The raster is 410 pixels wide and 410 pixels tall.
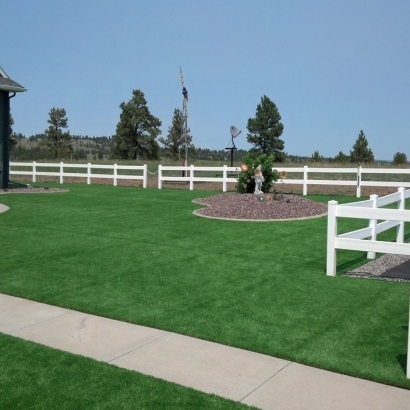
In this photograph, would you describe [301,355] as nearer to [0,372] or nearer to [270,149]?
[0,372]

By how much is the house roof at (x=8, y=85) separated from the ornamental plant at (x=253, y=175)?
1042 cm

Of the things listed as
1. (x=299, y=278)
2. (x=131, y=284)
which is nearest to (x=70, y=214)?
(x=131, y=284)

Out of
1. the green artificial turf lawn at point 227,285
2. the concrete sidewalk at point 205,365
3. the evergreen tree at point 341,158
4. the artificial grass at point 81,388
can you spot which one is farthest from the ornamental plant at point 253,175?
the evergreen tree at point 341,158

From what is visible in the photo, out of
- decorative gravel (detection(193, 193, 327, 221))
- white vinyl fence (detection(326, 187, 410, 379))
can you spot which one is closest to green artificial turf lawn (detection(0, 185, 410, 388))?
white vinyl fence (detection(326, 187, 410, 379))

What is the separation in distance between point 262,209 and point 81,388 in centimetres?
1043

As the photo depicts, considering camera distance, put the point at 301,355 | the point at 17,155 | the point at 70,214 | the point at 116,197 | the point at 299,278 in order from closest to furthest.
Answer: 1. the point at 301,355
2. the point at 299,278
3. the point at 70,214
4. the point at 116,197
5. the point at 17,155

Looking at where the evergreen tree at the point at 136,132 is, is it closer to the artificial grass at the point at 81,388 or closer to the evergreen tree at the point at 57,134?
the evergreen tree at the point at 57,134

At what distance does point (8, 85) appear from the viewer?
21000 mm

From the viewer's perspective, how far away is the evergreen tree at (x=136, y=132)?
171ft

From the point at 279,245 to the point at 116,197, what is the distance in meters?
11.1

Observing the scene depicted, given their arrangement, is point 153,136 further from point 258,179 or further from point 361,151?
point 258,179

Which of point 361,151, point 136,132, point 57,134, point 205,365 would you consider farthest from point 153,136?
point 205,365

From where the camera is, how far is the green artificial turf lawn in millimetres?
5055

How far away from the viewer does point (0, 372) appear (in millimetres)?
4320
